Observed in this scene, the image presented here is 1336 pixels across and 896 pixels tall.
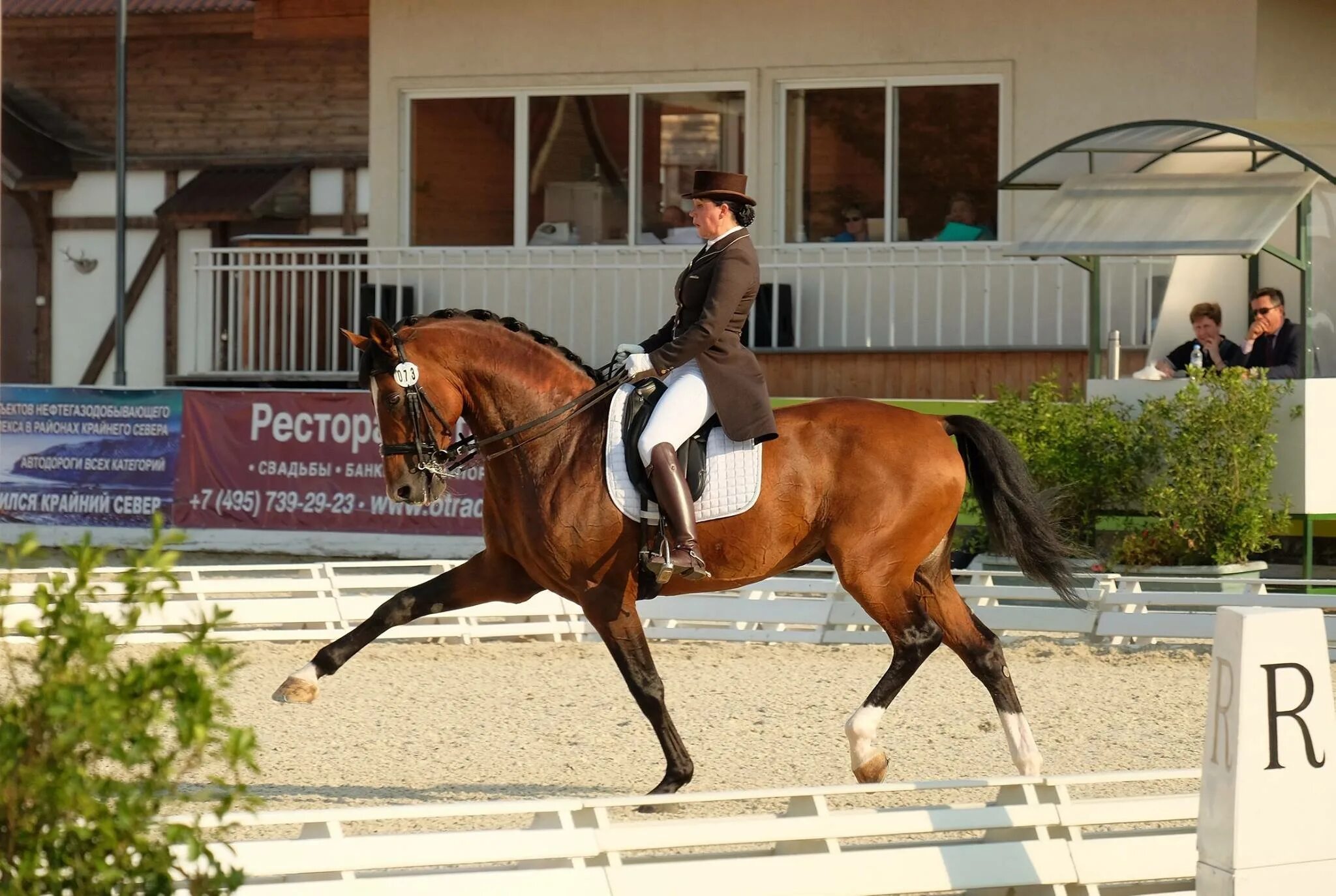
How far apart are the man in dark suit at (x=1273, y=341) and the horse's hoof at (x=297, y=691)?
25.9 ft

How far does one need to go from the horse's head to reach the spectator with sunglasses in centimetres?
1032

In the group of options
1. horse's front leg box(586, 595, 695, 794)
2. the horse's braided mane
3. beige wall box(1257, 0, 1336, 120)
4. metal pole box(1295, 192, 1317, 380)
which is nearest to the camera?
horse's front leg box(586, 595, 695, 794)

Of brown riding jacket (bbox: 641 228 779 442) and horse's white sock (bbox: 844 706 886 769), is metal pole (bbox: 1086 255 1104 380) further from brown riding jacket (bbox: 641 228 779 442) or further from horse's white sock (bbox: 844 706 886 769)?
horse's white sock (bbox: 844 706 886 769)

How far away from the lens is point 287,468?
1602cm

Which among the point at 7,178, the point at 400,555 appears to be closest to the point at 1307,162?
the point at 400,555

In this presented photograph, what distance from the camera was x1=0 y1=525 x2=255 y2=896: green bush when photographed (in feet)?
11.8

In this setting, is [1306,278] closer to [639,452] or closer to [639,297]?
[639,297]

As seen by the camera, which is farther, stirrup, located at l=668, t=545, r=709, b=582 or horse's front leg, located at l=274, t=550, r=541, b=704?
horse's front leg, located at l=274, t=550, r=541, b=704

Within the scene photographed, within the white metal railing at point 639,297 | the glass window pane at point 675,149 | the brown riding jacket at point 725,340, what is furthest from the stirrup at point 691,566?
the glass window pane at point 675,149

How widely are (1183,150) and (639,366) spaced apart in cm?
790

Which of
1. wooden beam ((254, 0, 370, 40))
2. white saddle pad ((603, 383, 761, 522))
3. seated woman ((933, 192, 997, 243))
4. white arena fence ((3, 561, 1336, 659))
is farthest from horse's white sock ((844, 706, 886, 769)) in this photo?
wooden beam ((254, 0, 370, 40))

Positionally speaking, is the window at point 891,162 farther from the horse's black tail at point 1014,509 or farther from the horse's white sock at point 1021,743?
the horse's white sock at point 1021,743

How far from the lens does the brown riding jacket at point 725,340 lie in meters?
7.50

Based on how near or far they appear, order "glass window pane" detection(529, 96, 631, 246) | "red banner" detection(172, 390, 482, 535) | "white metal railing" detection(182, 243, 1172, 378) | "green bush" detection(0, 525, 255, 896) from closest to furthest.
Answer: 1. "green bush" detection(0, 525, 255, 896)
2. "red banner" detection(172, 390, 482, 535)
3. "white metal railing" detection(182, 243, 1172, 378)
4. "glass window pane" detection(529, 96, 631, 246)
